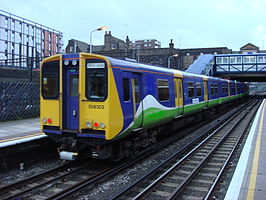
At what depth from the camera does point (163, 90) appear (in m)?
9.77

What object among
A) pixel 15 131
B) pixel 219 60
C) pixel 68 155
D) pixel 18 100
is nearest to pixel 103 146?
pixel 68 155

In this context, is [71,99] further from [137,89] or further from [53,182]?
[53,182]

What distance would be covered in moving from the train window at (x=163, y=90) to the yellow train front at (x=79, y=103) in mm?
2763

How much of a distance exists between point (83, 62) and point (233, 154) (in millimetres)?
5950

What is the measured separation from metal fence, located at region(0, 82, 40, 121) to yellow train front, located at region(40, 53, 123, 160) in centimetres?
579

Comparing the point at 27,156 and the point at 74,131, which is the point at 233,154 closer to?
the point at 74,131

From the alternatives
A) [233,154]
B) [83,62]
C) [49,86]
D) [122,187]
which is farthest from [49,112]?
[233,154]

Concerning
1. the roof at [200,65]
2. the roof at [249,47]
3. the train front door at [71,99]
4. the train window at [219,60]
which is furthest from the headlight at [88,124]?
the roof at [249,47]

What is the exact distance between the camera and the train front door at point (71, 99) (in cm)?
711

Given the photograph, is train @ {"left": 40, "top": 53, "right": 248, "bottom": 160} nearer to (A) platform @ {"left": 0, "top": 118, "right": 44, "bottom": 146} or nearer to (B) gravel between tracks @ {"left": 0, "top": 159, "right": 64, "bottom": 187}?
(B) gravel between tracks @ {"left": 0, "top": 159, "right": 64, "bottom": 187}

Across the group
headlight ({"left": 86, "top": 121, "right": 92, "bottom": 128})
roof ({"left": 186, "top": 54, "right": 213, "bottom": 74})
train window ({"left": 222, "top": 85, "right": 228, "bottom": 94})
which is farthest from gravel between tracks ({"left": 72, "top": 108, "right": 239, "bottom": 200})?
roof ({"left": 186, "top": 54, "right": 213, "bottom": 74})

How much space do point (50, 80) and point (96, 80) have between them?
146cm

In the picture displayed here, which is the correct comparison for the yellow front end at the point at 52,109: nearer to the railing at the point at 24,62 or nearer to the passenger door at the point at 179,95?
the passenger door at the point at 179,95

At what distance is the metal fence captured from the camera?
12344 mm
